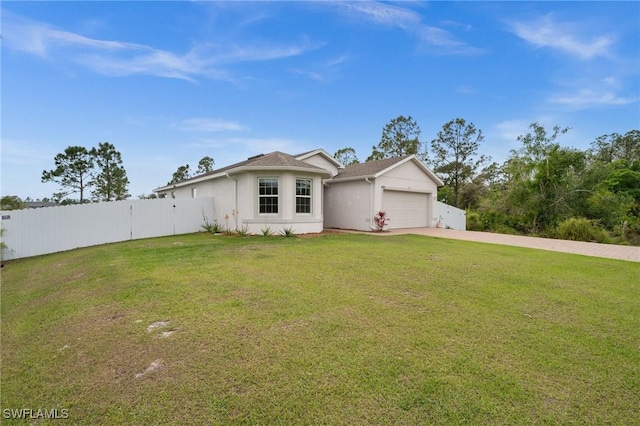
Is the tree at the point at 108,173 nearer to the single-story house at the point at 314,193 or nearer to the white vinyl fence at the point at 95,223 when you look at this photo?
the single-story house at the point at 314,193

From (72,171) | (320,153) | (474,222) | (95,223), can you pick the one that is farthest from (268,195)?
(72,171)

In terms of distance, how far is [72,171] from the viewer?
30.5m

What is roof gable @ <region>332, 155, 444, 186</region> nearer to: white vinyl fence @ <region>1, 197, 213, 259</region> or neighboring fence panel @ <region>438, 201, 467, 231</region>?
neighboring fence panel @ <region>438, 201, 467, 231</region>

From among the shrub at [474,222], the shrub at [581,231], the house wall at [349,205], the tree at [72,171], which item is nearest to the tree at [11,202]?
the tree at [72,171]

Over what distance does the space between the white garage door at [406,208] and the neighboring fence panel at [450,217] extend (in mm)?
1304

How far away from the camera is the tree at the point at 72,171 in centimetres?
2972

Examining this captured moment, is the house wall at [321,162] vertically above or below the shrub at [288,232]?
above

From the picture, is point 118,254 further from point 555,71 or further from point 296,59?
point 555,71

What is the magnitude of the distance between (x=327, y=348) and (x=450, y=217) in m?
18.9

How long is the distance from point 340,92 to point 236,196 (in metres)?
9.19

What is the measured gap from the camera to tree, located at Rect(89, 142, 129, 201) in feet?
106

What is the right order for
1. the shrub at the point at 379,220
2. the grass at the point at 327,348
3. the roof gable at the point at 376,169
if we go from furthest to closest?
the roof gable at the point at 376,169 < the shrub at the point at 379,220 < the grass at the point at 327,348

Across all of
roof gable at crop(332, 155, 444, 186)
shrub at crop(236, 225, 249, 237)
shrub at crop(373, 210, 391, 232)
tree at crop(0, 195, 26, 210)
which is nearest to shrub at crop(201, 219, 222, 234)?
shrub at crop(236, 225, 249, 237)

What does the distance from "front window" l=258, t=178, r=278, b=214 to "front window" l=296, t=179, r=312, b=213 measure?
3.34ft
